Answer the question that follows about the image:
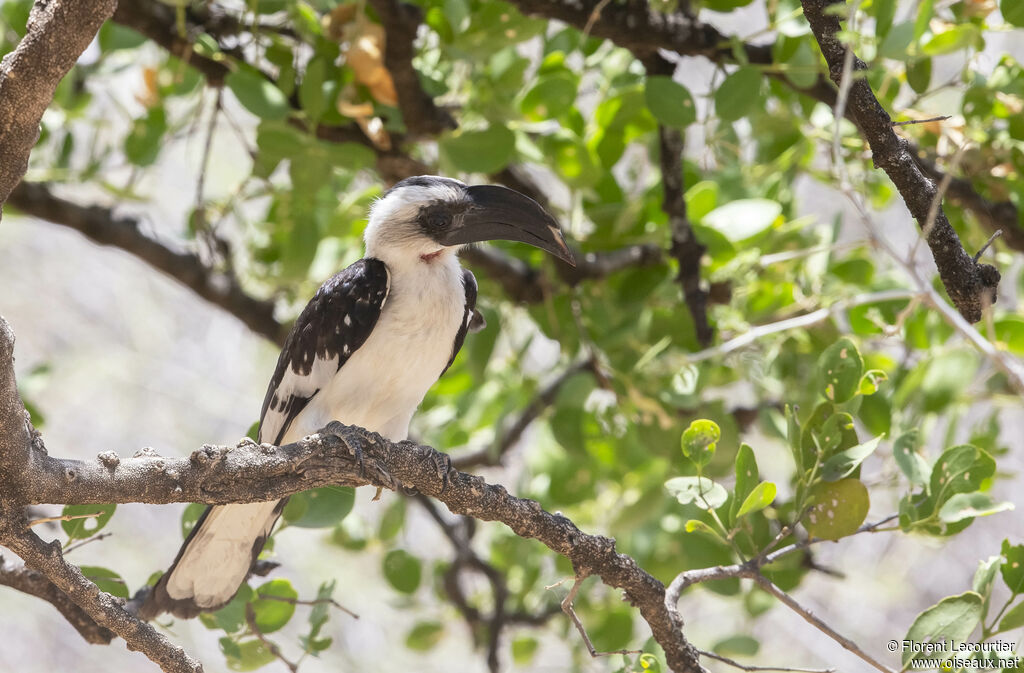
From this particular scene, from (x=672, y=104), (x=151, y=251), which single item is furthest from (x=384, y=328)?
(x=151, y=251)

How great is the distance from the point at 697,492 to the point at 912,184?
0.74 meters

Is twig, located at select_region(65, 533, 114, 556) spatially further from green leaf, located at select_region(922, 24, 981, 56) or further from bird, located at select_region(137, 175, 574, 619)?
green leaf, located at select_region(922, 24, 981, 56)

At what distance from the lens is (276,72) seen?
128 inches

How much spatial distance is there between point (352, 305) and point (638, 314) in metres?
1.02

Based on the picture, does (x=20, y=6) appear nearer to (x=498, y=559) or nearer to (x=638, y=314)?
(x=638, y=314)

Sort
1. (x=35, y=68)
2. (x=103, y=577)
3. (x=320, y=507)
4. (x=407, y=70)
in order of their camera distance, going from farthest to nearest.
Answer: (x=407, y=70) → (x=320, y=507) → (x=103, y=577) → (x=35, y=68)

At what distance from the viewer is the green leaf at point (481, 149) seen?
276cm

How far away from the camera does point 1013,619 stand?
188 cm

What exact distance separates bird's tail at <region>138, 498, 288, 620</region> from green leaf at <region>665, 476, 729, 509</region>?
3.40ft

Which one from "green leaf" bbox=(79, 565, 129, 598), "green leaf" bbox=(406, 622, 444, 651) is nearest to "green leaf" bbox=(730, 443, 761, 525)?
"green leaf" bbox=(79, 565, 129, 598)

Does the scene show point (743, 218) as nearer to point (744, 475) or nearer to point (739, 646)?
point (744, 475)

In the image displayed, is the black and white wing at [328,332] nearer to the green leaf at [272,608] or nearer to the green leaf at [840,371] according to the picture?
the green leaf at [272,608]

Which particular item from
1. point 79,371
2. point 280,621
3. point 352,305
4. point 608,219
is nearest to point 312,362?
point 352,305

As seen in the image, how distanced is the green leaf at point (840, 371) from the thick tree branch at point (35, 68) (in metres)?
1.54
